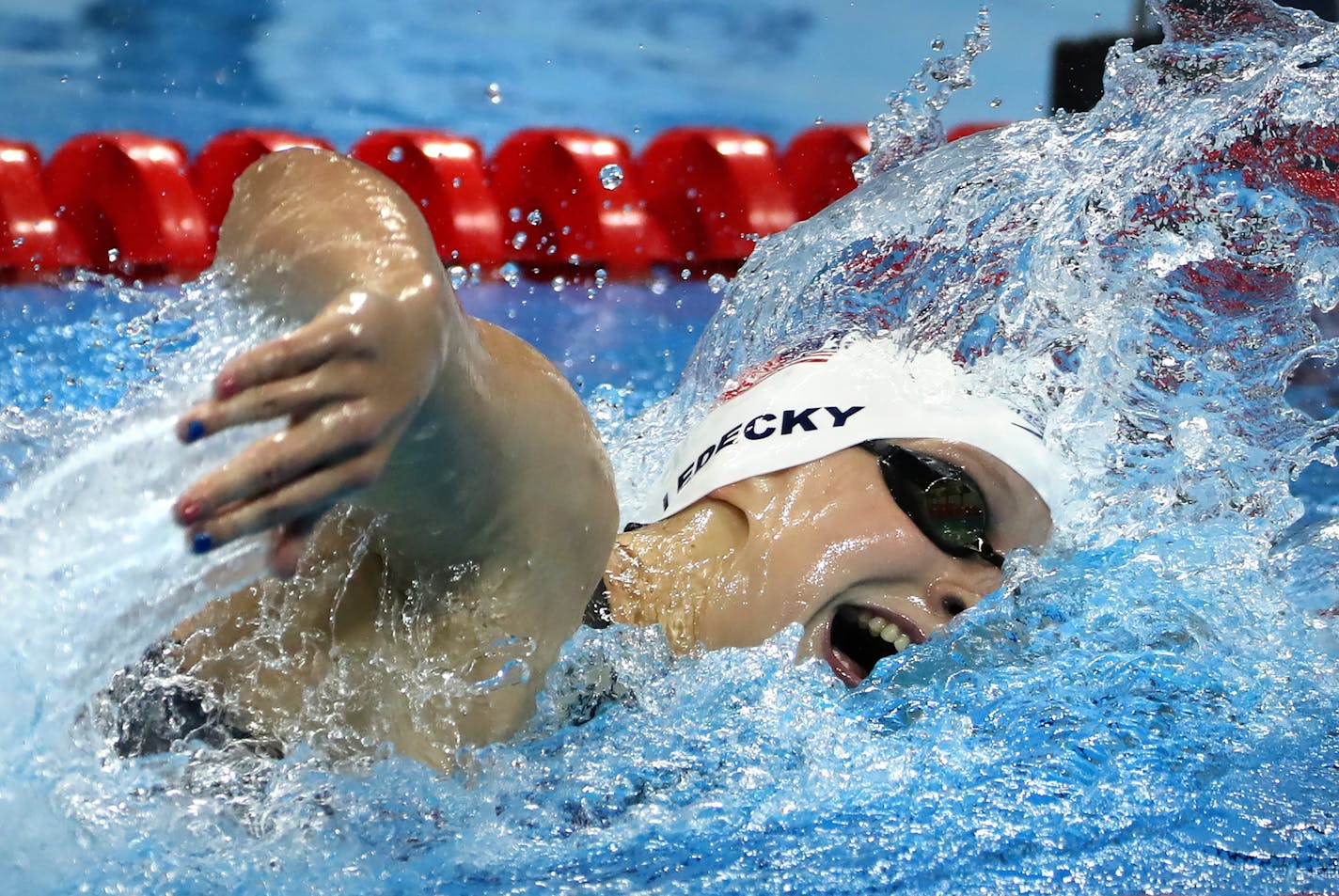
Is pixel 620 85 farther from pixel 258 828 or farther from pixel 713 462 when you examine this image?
pixel 258 828

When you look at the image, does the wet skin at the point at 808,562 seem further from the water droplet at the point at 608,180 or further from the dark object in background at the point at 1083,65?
the dark object in background at the point at 1083,65

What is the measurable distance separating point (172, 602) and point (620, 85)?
464 centimetres

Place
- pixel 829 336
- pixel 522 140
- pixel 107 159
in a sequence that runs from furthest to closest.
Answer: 1. pixel 522 140
2. pixel 107 159
3. pixel 829 336

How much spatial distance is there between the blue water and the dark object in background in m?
2.14

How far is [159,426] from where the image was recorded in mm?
758

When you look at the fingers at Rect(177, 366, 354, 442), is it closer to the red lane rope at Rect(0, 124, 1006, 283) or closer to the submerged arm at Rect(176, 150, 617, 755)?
the submerged arm at Rect(176, 150, 617, 755)

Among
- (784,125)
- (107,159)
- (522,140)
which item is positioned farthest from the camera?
(784,125)

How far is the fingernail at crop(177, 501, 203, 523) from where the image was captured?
1.93 ft

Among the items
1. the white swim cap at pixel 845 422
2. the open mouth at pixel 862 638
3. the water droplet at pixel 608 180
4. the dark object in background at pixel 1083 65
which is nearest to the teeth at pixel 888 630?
the open mouth at pixel 862 638

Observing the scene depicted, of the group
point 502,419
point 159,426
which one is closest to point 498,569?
point 502,419

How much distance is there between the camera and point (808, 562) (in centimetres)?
116

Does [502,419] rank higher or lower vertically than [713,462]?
higher

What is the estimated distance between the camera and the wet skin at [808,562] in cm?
115

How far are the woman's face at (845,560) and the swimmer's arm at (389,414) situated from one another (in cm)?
22
